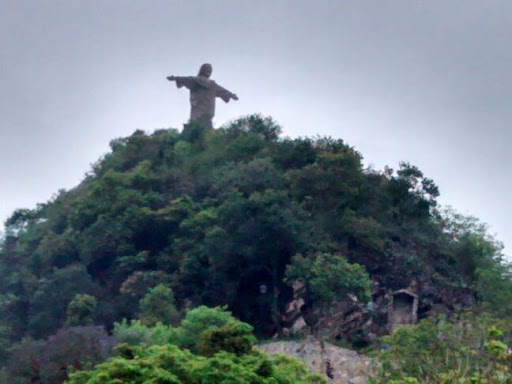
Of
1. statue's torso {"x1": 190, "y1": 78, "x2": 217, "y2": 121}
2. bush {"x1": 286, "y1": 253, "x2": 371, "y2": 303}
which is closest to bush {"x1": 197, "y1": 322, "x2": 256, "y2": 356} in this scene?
bush {"x1": 286, "y1": 253, "x2": 371, "y2": 303}

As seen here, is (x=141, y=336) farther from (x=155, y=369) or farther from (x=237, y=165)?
(x=237, y=165)

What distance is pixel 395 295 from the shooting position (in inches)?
1178

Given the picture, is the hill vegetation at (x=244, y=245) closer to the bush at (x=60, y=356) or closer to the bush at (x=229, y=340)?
the bush at (x=60, y=356)

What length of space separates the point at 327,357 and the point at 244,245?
14.3 feet

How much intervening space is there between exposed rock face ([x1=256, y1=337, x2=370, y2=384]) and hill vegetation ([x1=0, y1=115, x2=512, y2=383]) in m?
1.46

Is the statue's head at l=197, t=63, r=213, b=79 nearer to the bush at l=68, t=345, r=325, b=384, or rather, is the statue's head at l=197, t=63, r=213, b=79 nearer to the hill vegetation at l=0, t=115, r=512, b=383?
the hill vegetation at l=0, t=115, r=512, b=383

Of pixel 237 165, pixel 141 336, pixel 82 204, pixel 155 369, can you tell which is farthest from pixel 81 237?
pixel 155 369

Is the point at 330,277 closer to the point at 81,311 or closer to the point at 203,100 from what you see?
the point at 81,311

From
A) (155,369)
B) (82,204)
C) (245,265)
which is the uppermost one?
(82,204)

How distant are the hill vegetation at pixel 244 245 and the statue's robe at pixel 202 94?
4.50m

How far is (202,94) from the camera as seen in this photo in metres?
43.4

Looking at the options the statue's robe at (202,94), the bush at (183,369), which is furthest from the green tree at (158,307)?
the statue's robe at (202,94)

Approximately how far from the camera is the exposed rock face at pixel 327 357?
83.1 feet

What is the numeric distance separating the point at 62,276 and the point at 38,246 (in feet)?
18.6
